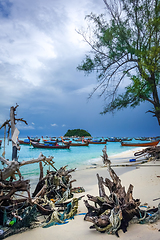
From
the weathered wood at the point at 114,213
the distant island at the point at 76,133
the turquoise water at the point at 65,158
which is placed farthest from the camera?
the distant island at the point at 76,133

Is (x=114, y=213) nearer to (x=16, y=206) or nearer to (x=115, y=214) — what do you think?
(x=115, y=214)

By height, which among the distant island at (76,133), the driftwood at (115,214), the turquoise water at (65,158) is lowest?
the turquoise water at (65,158)

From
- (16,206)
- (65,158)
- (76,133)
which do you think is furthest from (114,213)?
(76,133)

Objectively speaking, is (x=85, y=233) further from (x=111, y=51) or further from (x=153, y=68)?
(x=111, y=51)

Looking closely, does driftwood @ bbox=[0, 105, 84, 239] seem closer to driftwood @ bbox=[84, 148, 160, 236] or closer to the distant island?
driftwood @ bbox=[84, 148, 160, 236]

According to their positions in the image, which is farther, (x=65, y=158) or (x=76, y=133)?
(x=76, y=133)

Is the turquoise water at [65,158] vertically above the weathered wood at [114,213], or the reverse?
the weathered wood at [114,213]

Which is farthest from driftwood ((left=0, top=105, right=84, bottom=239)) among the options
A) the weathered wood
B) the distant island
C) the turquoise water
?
the distant island

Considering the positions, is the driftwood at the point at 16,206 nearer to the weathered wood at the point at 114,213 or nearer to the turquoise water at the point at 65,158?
the weathered wood at the point at 114,213

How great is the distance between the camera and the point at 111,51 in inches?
448

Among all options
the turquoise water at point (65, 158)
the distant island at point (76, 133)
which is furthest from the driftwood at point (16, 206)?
the distant island at point (76, 133)

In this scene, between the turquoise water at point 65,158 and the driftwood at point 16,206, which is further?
the turquoise water at point 65,158

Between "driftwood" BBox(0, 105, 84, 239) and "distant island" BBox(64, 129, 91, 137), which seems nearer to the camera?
"driftwood" BBox(0, 105, 84, 239)

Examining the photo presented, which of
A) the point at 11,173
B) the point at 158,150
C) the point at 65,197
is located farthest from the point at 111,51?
the point at 11,173
